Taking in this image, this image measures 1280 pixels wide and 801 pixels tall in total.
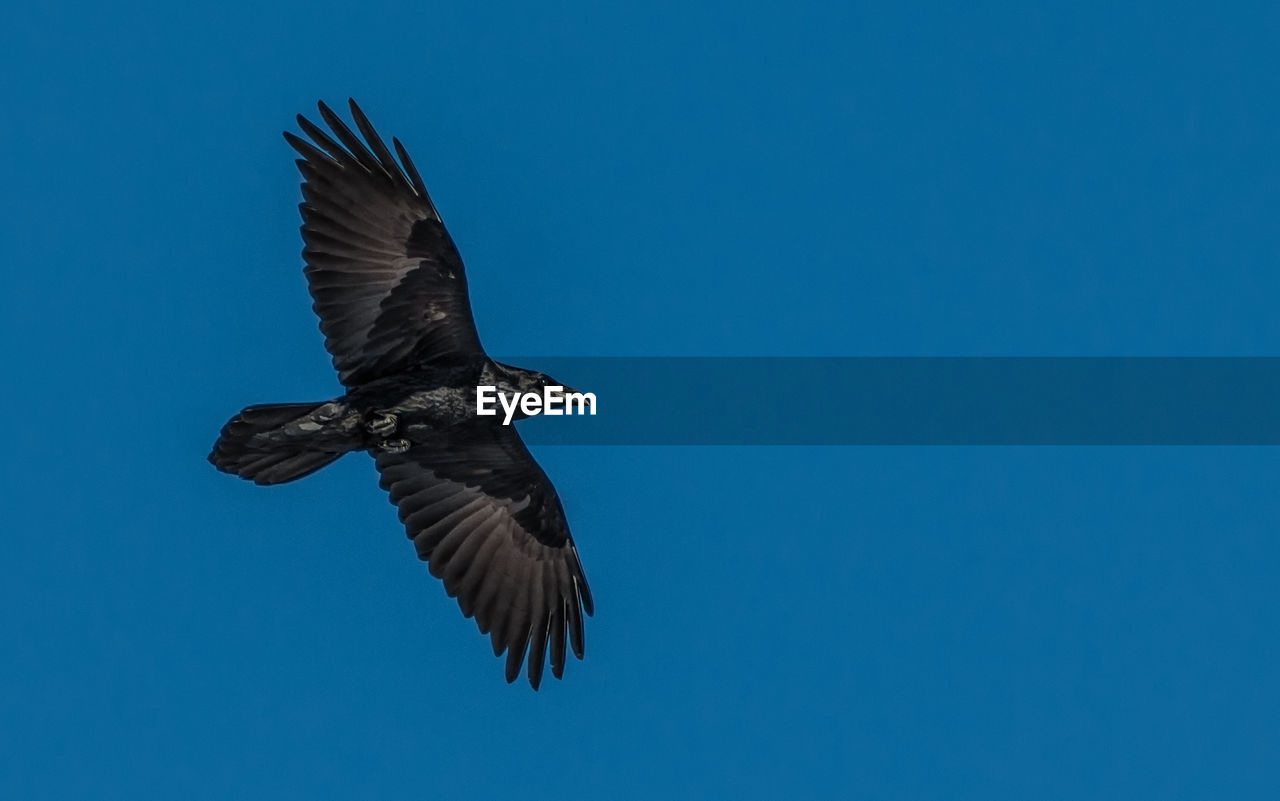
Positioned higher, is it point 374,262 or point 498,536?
point 374,262

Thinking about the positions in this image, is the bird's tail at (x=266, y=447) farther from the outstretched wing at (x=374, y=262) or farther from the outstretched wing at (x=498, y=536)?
the outstretched wing at (x=498, y=536)

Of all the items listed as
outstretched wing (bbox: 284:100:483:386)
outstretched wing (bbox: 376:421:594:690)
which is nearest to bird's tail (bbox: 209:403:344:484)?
outstretched wing (bbox: 284:100:483:386)

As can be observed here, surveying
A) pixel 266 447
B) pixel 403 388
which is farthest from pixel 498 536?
pixel 266 447

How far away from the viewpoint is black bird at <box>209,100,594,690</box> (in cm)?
1652

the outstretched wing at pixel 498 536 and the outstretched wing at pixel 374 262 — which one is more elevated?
the outstretched wing at pixel 374 262

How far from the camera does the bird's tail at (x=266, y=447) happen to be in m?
16.2

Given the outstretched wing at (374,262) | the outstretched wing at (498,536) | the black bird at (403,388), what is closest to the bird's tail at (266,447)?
the black bird at (403,388)

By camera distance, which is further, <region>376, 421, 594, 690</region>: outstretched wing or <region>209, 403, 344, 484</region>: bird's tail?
<region>376, 421, 594, 690</region>: outstretched wing

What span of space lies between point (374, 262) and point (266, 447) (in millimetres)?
1907

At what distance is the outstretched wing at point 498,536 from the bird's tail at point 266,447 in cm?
116

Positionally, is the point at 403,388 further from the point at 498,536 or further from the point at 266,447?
the point at 498,536

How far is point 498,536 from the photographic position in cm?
1806

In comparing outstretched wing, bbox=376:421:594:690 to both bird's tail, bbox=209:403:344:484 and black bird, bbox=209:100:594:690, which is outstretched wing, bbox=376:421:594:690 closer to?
black bird, bbox=209:100:594:690

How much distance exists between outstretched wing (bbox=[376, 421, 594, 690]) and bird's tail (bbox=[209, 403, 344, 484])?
3.82 feet
